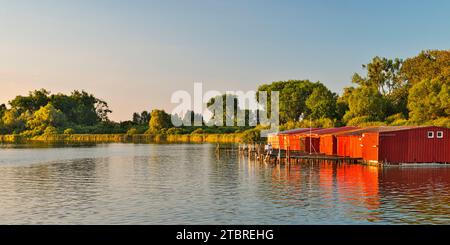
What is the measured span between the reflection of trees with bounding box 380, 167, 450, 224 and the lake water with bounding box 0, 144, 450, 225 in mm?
53

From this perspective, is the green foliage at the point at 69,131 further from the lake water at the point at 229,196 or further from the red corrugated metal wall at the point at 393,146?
the red corrugated metal wall at the point at 393,146

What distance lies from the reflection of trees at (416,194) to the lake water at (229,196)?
0.17 ft

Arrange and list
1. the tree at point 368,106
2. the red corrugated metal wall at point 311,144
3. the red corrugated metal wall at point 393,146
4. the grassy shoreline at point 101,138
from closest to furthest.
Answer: the red corrugated metal wall at point 393,146 → the red corrugated metal wall at point 311,144 → the tree at point 368,106 → the grassy shoreline at point 101,138

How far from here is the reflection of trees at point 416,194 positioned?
31.8 meters

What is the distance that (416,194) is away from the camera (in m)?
40.4

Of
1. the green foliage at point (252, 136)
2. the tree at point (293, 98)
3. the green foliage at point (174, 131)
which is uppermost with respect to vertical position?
the tree at point (293, 98)

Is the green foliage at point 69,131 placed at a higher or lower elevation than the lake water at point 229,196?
higher

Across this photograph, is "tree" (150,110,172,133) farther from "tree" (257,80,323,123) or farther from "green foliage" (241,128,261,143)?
"green foliage" (241,128,261,143)

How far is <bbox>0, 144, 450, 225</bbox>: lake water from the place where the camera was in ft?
105

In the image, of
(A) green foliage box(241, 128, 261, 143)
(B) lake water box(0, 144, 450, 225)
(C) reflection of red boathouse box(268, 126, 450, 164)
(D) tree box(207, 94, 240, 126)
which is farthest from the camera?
(D) tree box(207, 94, 240, 126)

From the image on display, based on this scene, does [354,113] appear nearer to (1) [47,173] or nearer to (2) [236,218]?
(1) [47,173]

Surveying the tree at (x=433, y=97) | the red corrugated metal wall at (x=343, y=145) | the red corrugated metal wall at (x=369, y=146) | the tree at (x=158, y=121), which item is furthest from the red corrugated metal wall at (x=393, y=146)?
the tree at (x=158, y=121)

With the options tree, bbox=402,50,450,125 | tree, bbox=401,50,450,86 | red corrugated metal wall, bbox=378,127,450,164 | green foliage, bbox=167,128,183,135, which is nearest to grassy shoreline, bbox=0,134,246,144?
green foliage, bbox=167,128,183,135
